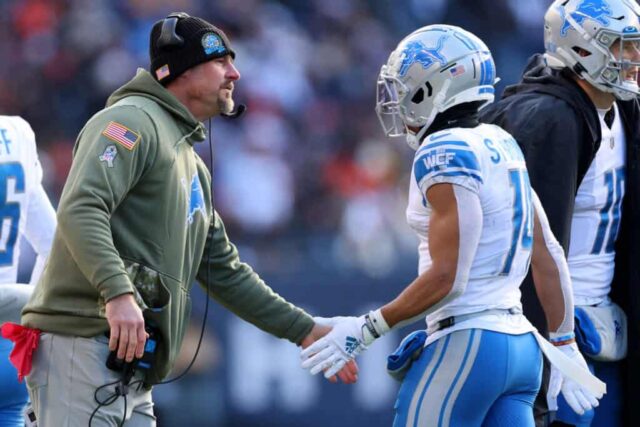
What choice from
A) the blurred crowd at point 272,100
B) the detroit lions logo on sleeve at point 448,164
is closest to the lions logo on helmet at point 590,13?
the detroit lions logo on sleeve at point 448,164

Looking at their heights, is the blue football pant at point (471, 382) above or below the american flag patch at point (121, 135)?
below

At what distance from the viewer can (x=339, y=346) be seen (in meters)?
4.47

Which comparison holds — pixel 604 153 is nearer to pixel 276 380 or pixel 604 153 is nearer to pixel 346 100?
pixel 276 380

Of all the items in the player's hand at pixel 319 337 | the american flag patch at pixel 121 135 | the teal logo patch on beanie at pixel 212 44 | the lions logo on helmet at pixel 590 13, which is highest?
the teal logo patch on beanie at pixel 212 44

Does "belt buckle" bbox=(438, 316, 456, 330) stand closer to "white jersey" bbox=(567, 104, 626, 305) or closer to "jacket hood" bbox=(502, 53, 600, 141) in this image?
"white jersey" bbox=(567, 104, 626, 305)

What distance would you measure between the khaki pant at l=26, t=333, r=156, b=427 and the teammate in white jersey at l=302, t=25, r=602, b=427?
0.72m

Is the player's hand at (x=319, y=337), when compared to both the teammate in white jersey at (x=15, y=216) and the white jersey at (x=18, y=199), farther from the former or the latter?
the white jersey at (x=18, y=199)

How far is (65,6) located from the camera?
427 inches

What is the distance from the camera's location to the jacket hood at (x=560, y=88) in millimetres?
5297

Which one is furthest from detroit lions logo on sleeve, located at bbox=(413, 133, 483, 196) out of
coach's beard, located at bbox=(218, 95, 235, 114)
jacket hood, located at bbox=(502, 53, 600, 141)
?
jacket hood, located at bbox=(502, 53, 600, 141)

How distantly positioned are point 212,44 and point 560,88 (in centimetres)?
160

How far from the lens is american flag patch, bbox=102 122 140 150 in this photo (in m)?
4.16

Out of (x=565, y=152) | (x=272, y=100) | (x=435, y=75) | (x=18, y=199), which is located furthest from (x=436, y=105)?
(x=272, y=100)

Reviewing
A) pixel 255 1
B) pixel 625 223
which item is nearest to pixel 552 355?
pixel 625 223
